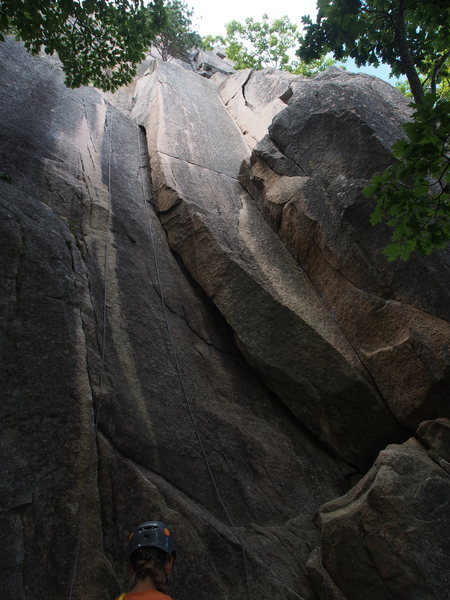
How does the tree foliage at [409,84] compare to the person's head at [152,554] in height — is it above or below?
above

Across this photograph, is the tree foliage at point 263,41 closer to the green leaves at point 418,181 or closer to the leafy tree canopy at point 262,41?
the leafy tree canopy at point 262,41

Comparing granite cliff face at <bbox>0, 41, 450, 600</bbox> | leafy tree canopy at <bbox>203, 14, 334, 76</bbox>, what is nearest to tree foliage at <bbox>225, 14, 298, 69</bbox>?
leafy tree canopy at <bbox>203, 14, 334, 76</bbox>

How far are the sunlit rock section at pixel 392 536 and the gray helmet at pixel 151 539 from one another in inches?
99.4

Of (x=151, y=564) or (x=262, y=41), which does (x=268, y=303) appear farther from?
(x=262, y=41)

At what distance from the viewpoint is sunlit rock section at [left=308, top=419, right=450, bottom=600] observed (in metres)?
4.54

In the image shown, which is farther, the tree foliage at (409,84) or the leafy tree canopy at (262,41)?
the leafy tree canopy at (262,41)

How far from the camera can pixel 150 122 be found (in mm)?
12969

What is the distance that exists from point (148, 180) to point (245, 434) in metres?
6.82

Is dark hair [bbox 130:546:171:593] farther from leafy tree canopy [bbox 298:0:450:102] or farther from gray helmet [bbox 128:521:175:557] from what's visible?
leafy tree canopy [bbox 298:0:450:102]

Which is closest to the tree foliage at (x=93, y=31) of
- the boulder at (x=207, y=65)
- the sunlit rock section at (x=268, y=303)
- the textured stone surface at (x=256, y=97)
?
the sunlit rock section at (x=268, y=303)

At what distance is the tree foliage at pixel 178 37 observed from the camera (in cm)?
2431

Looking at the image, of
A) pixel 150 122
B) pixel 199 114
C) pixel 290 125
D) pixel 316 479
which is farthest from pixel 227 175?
pixel 316 479

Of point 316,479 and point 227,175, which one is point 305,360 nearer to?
point 316,479

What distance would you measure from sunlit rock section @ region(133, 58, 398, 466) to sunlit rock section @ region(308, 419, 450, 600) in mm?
1277
